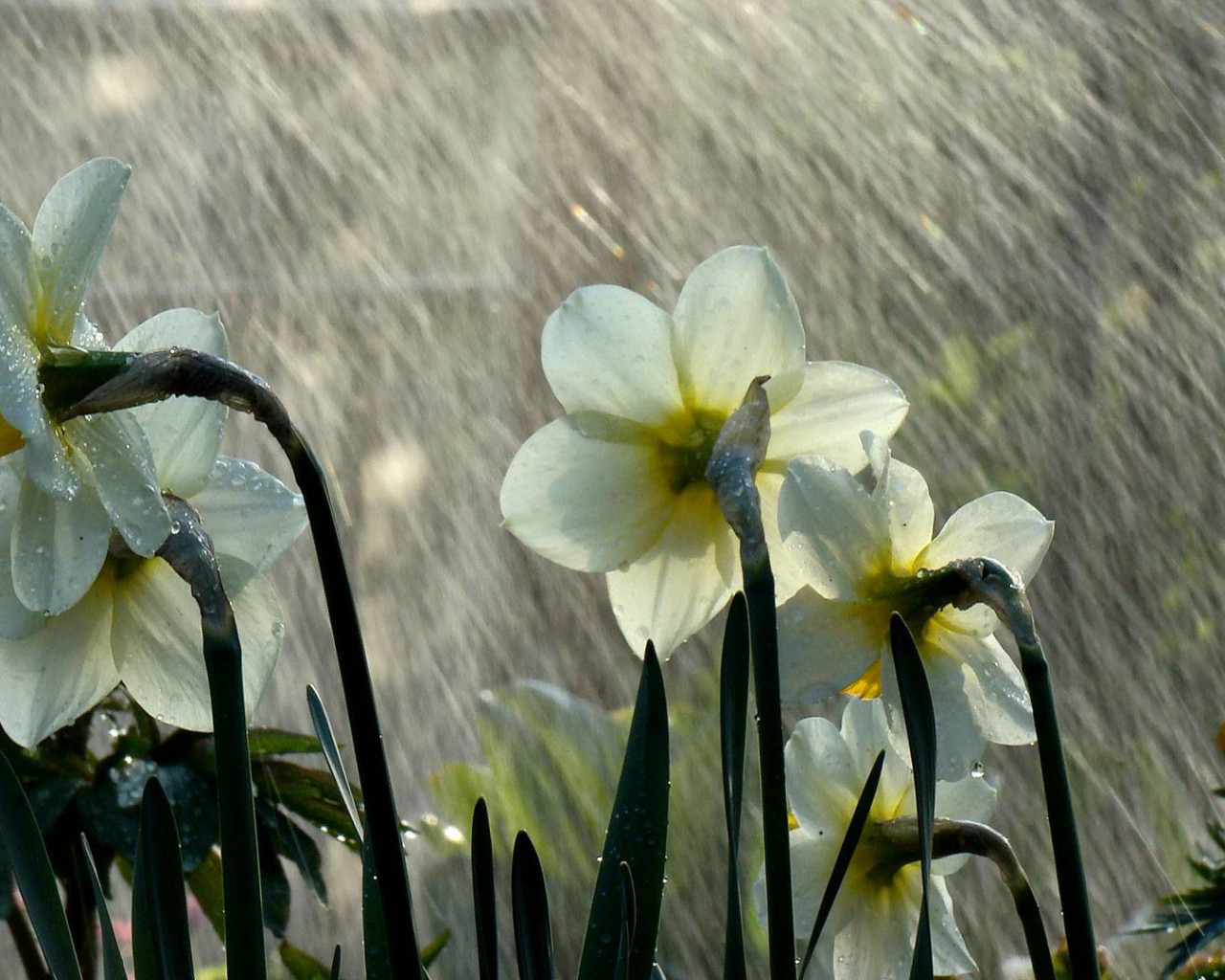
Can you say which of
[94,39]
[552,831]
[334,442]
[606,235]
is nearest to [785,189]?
[606,235]

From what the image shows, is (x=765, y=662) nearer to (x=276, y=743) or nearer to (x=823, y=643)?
(x=823, y=643)

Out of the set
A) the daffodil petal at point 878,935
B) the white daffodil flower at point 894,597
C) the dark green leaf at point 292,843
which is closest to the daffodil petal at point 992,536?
the white daffodil flower at point 894,597

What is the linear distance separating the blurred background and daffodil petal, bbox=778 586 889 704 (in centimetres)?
128

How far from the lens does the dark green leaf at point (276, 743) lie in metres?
0.83

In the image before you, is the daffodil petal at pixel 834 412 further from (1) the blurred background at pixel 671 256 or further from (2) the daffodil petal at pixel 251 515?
(1) the blurred background at pixel 671 256

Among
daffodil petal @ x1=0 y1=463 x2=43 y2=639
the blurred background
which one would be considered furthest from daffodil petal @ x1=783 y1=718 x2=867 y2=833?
the blurred background

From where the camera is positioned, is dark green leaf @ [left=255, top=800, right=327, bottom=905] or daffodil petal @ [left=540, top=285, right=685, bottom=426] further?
dark green leaf @ [left=255, top=800, right=327, bottom=905]

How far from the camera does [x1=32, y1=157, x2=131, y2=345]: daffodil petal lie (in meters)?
0.28

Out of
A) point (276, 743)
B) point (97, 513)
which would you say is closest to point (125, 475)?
point (97, 513)

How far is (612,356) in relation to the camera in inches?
13.3

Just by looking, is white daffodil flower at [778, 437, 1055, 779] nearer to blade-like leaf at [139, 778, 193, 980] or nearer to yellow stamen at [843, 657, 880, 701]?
yellow stamen at [843, 657, 880, 701]

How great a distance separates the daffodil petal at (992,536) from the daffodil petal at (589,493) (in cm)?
7

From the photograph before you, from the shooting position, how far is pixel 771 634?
0.27m

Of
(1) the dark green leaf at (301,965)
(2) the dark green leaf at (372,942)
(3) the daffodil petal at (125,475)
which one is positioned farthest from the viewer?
(1) the dark green leaf at (301,965)
